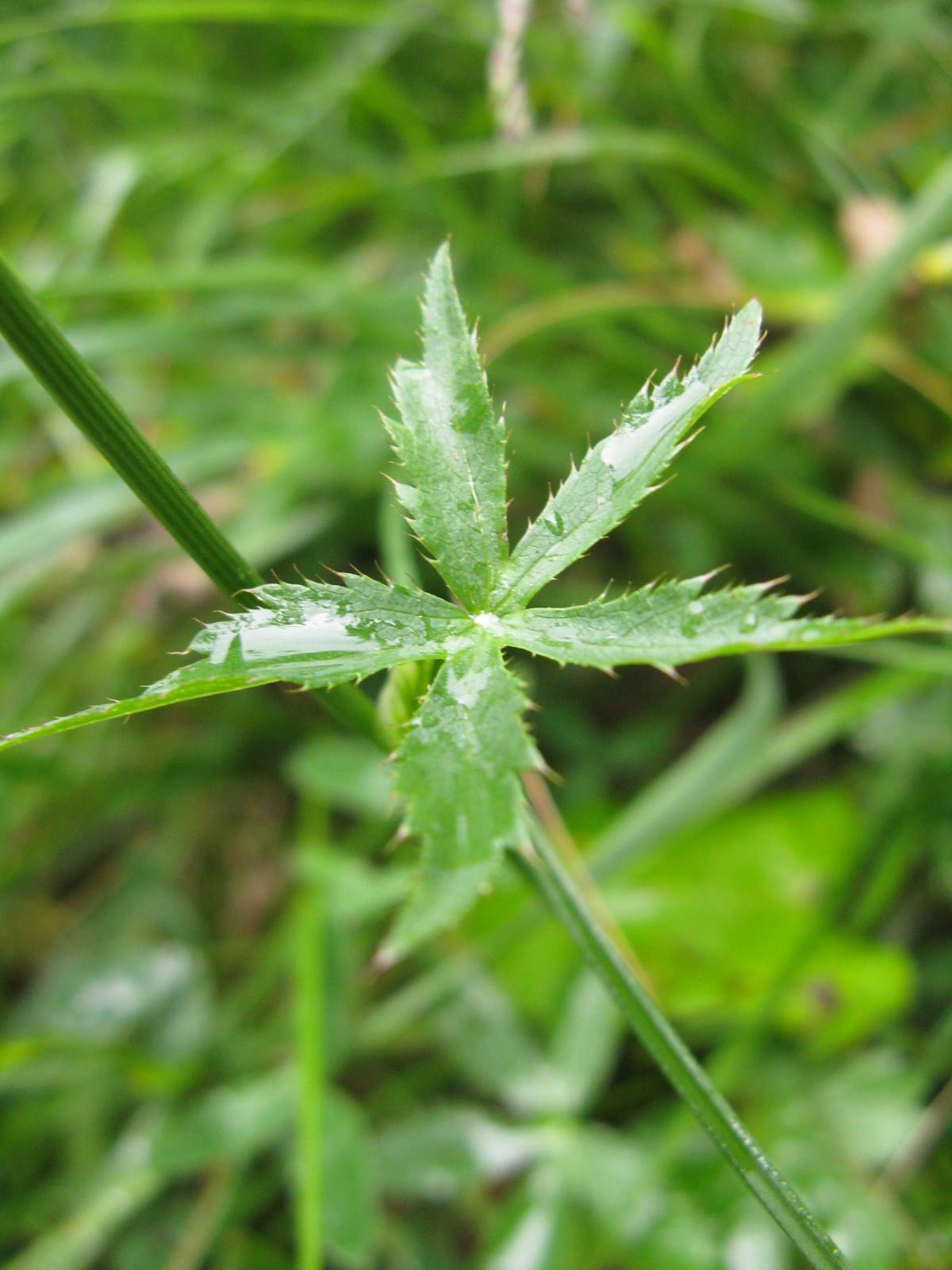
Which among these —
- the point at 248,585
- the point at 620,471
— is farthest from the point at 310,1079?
the point at 620,471

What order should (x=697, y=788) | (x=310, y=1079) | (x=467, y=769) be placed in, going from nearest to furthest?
1. (x=467, y=769)
2. (x=310, y=1079)
3. (x=697, y=788)

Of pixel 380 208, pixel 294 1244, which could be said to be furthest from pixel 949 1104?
pixel 380 208

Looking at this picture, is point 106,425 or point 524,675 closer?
point 106,425

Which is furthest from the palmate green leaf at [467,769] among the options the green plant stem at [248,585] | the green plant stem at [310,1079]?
the green plant stem at [310,1079]

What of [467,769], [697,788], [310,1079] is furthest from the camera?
[697,788]

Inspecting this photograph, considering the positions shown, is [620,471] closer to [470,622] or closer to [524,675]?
[470,622]

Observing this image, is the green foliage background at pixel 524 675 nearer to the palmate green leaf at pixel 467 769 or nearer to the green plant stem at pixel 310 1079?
the green plant stem at pixel 310 1079
